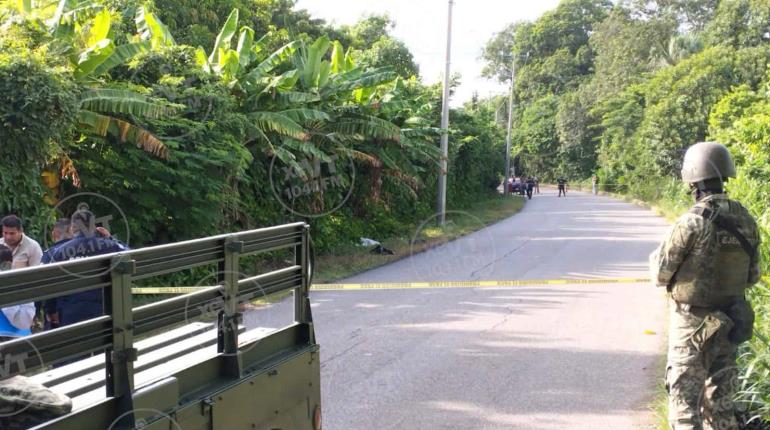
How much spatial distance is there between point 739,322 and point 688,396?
0.53 m

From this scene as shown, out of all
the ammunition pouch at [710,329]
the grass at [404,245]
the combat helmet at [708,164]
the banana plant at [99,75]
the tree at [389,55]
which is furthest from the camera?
the tree at [389,55]

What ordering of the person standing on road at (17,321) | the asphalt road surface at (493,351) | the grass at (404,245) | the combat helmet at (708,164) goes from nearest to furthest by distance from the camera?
the combat helmet at (708,164)
the person standing on road at (17,321)
the asphalt road surface at (493,351)
the grass at (404,245)

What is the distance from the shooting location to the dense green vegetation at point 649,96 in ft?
42.5

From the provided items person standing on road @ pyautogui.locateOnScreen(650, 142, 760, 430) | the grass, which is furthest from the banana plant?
person standing on road @ pyautogui.locateOnScreen(650, 142, 760, 430)

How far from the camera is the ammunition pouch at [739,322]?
4.25 meters

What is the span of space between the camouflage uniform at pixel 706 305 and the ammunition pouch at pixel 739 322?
0.12ft

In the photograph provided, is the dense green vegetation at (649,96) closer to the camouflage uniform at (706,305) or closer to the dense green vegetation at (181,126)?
the camouflage uniform at (706,305)

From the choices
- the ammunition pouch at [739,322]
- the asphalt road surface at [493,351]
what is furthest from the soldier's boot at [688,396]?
the asphalt road surface at [493,351]

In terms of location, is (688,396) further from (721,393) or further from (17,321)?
(17,321)

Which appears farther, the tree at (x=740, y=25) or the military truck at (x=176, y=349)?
the tree at (x=740, y=25)

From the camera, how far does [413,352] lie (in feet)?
25.2

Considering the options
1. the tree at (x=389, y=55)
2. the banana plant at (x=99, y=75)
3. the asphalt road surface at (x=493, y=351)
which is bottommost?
the asphalt road surface at (x=493, y=351)

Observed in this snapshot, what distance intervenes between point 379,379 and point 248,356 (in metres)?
3.28

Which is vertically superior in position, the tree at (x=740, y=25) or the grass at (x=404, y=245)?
the tree at (x=740, y=25)
